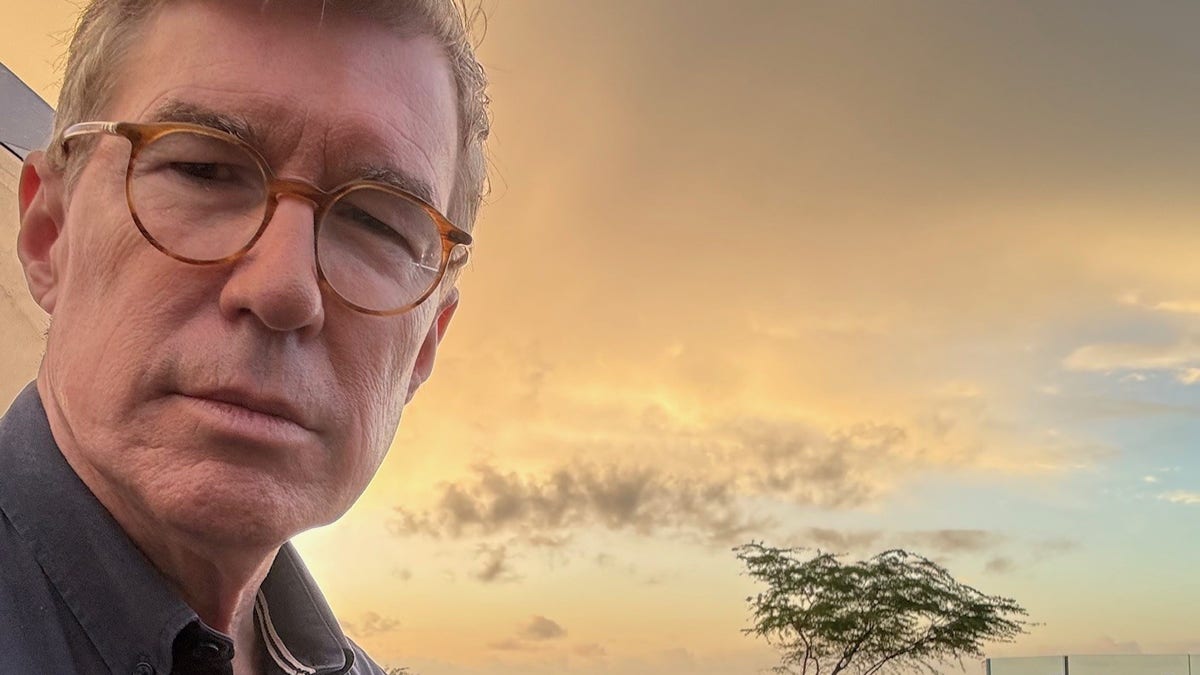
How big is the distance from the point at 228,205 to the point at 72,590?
407mm

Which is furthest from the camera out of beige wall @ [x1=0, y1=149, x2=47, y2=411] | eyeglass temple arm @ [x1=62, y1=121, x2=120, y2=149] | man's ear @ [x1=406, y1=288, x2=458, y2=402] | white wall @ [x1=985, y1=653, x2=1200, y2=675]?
white wall @ [x1=985, y1=653, x2=1200, y2=675]

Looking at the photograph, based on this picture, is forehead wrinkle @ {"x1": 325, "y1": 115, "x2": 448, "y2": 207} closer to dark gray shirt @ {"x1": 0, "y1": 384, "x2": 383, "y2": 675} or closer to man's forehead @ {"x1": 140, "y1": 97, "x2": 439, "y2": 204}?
man's forehead @ {"x1": 140, "y1": 97, "x2": 439, "y2": 204}

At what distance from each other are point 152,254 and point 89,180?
17 cm

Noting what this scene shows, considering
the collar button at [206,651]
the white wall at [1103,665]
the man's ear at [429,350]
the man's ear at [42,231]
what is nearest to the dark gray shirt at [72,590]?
the collar button at [206,651]

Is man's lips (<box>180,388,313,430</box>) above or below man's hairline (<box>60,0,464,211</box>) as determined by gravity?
below

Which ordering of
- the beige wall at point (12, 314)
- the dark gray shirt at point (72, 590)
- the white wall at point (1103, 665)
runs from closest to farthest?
the dark gray shirt at point (72, 590), the beige wall at point (12, 314), the white wall at point (1103, 665)

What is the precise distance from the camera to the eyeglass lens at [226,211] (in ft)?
3.17

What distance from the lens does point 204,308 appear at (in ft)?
3.06

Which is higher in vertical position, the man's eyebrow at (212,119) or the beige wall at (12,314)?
the beige wall at (12,314)

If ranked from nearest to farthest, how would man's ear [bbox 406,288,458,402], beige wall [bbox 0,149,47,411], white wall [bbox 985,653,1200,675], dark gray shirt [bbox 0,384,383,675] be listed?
dark gray shirt [bbox 0,384,383,675]
man's ear [bbox 406,288,458,402]
beige wall [bbox 0,149,47,411]
white wall [bbox 985,653,1200,675]

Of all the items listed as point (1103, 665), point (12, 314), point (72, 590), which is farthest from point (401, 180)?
point (1103, 665)

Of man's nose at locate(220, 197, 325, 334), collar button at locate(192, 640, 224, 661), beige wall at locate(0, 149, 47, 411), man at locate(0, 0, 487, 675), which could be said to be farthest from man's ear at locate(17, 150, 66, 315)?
beige wall at locate(0, 149, 47, 411)

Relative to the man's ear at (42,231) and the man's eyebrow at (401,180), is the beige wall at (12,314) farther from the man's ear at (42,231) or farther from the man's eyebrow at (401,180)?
the man's eyebrow at (401,180)

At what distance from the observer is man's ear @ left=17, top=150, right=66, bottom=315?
3.61 ft
